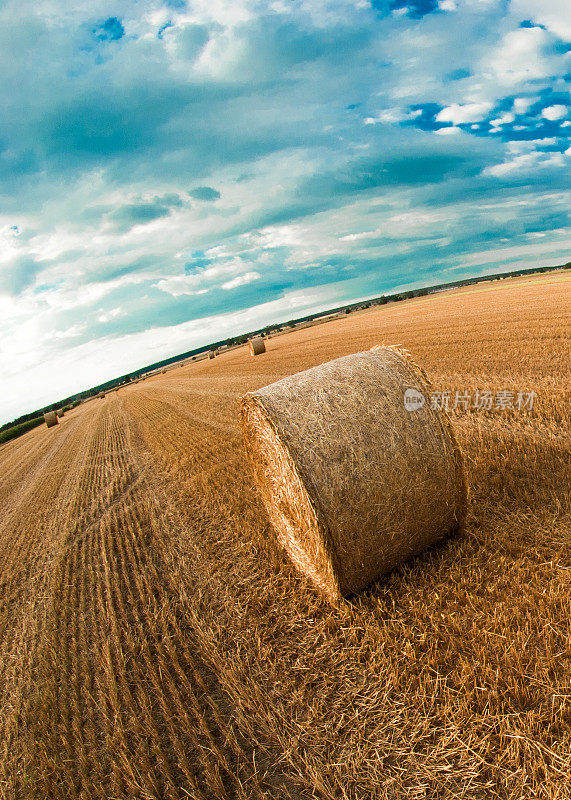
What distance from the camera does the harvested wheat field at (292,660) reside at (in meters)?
2.40

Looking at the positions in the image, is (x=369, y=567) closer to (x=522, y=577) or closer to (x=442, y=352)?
(x=522, y=577)

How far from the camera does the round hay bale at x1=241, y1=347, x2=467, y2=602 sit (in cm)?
368

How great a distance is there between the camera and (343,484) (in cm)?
369

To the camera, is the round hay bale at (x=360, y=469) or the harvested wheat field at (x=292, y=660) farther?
the round hay bale at (x=360, y=469)

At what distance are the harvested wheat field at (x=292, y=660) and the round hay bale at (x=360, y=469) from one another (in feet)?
0.96

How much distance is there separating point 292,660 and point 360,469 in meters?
1.56

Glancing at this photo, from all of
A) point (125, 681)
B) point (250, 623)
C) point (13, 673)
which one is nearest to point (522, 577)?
point (250, 623)

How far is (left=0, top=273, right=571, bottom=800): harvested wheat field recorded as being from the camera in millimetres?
2400

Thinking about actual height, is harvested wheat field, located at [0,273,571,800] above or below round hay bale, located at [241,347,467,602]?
below

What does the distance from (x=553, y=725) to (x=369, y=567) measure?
5.37 feet

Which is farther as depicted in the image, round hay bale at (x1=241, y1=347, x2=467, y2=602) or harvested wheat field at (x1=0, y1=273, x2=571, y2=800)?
round hay bale at (x1=241, y1=347, x2=467, y2=602)

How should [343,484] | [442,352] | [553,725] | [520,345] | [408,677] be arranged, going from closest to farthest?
[553,725] → [408,677] → [343,484] → [520,345] → [442,352]

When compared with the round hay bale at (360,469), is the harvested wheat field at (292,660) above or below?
below

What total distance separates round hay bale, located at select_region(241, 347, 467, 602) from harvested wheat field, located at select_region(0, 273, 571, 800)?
29 centimetres
